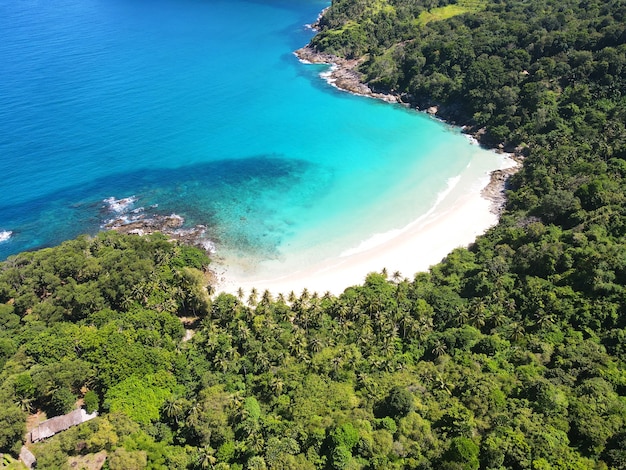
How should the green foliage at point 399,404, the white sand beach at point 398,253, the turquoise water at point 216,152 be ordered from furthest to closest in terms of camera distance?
the turquoise water at point 216,152, the white sand beach at point 398,253, the green foliage at point 399,404

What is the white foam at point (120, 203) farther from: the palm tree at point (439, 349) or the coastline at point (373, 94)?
the coastline at point (373, 94)

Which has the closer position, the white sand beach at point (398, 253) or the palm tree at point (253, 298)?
the palm tree at point (253, 298)

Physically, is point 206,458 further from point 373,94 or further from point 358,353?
point 373,94

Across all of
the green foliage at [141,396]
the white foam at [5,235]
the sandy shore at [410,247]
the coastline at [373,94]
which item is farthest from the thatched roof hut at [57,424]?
the coastline at [373,94]

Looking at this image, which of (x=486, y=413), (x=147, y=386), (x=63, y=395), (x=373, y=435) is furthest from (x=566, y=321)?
(x=63, y=395)

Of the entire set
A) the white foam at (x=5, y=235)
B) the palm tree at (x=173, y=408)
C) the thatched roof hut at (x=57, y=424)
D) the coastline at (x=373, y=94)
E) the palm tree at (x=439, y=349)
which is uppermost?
the coastline at (x=373, y=94)

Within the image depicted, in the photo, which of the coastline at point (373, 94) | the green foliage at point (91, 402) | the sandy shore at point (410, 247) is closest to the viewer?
the green foliage at point (91, 402)

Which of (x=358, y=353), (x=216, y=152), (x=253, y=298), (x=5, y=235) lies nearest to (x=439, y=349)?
(x=358, y=353)

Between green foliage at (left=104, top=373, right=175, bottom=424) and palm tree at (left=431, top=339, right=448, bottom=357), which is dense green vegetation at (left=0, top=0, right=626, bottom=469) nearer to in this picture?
green foliage at (left=104, top=373, right=175, bottom=424)
